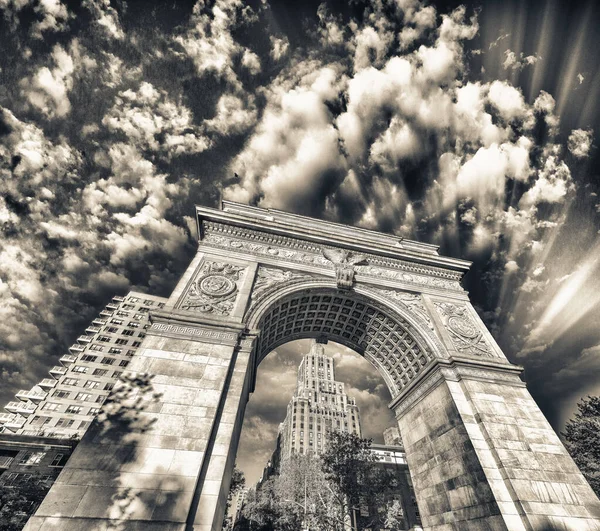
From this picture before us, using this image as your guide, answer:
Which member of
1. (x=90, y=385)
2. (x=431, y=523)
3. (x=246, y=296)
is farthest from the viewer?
(x=90, y=385)

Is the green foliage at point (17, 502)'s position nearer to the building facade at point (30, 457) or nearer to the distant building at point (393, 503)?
the building facade at point (30, 457)

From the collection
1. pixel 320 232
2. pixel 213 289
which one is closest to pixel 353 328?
pixel 320 232

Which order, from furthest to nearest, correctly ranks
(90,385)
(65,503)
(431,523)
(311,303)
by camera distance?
(90,385) → (311,303) → (431,523) → (65,503)

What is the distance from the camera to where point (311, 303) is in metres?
16.5

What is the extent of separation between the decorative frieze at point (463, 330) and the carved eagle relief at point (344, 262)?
512cm

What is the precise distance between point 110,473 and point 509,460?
12.5 metres

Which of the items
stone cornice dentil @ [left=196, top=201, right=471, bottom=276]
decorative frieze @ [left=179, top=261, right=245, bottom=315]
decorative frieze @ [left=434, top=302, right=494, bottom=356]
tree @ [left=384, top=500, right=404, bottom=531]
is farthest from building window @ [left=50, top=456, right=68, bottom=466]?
decorative frieze @ [left=434, top=302, right=494, bottom=356]

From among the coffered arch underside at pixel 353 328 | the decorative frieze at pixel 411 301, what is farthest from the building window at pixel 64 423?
the decorative frieze at pixel 411 301

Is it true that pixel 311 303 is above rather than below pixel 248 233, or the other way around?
below

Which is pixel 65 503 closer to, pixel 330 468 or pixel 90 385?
pixel 330 468

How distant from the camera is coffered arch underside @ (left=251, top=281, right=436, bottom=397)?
1498 cm

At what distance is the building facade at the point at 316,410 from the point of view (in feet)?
297

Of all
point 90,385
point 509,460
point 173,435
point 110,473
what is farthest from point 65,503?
point 90,385

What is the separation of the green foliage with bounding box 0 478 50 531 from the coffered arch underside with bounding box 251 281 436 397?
2472 centimetres
